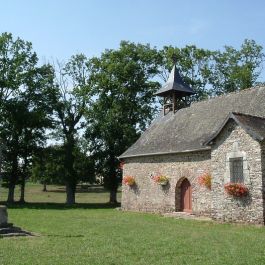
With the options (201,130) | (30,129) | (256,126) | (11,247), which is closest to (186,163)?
(201,130)

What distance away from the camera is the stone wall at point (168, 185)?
60.7 feet

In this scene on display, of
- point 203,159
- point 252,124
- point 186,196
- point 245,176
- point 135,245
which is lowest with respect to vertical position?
point 135,245

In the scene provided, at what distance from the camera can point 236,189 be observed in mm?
15414

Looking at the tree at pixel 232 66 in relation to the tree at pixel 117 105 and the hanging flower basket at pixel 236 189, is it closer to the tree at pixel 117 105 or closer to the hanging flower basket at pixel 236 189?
the tree at pixel 117 105

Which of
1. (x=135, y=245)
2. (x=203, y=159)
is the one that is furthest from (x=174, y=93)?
(x=135, y=245)

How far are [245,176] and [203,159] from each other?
10.3 ft

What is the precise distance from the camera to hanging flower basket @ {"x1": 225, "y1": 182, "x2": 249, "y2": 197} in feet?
50.1

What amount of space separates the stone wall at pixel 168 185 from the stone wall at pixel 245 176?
1.39 m

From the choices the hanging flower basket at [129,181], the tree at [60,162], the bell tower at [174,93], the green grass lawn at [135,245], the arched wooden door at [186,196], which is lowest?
the green grass lawn at [135,245]

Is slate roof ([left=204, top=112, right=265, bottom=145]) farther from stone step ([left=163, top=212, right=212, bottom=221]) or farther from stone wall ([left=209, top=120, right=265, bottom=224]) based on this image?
stone step ([left=163, top=212, right=212, bottom=221])

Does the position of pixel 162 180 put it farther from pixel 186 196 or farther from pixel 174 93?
pixel 174 93

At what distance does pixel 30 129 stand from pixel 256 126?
20677 millimetres

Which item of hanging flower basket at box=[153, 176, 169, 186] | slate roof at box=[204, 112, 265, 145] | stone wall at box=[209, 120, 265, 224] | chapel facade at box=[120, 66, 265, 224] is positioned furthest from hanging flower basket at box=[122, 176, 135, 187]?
slate roof at box=[204, 112, 265, 145]

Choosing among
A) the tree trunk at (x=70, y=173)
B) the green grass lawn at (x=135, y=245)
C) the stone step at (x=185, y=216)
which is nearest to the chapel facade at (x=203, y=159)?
the stone step at (x=185, y=216)
